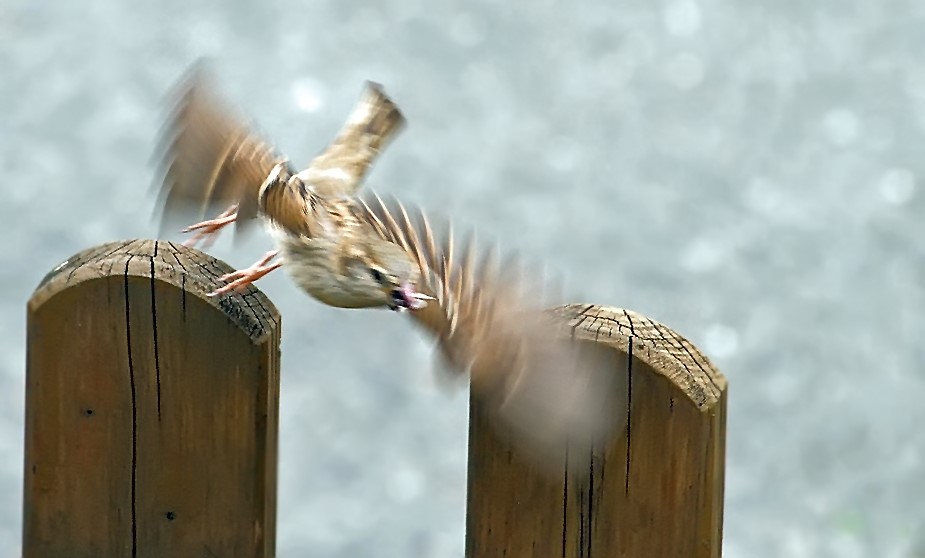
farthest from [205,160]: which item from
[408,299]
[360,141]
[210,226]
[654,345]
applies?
[654,345]

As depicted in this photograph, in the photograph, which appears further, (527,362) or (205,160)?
(205,160)

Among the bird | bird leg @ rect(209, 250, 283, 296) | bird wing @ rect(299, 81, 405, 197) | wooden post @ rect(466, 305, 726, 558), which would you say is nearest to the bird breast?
the bird

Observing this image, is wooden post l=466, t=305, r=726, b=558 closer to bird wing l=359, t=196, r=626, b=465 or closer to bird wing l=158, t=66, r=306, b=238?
bird wing l=359, t=196, r=626, b=465

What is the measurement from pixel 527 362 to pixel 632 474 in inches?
7.5

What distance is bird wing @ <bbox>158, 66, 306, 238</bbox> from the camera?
71.6 inches

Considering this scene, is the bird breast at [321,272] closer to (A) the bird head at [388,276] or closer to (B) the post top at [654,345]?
(A) the bird head at [388,276]

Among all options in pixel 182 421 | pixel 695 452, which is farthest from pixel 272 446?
pixel 695 452

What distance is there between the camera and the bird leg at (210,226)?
1.99 metres

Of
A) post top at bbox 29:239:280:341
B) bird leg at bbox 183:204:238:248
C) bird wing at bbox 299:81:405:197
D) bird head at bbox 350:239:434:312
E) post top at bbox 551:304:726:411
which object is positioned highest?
bird wing at bbox 299:81:405:197

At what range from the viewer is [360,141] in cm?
245

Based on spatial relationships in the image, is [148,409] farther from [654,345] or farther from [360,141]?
[360,141]

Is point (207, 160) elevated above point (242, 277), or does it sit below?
above

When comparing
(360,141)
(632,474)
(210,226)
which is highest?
(360,141)

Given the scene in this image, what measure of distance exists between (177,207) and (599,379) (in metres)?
0.75
